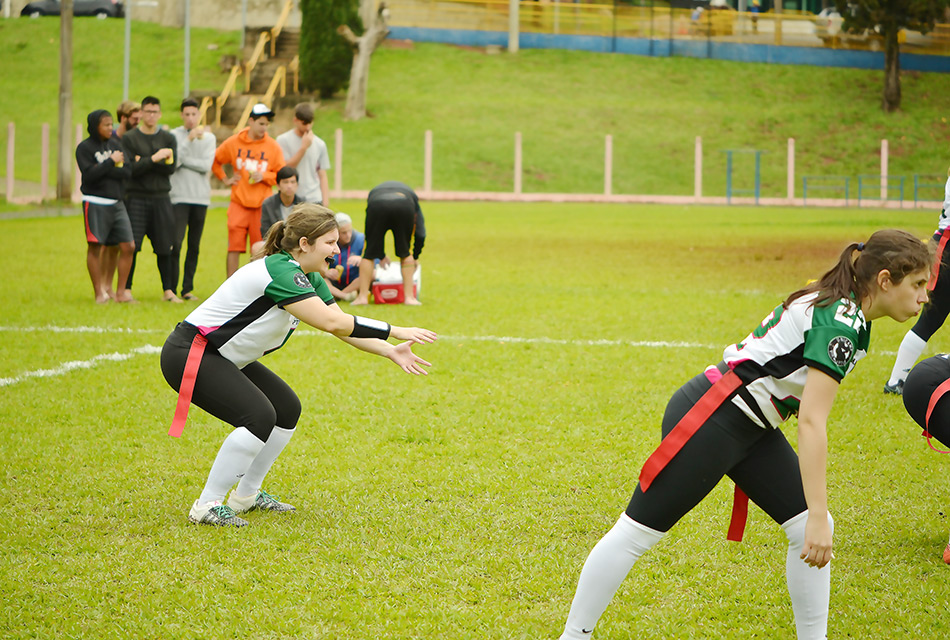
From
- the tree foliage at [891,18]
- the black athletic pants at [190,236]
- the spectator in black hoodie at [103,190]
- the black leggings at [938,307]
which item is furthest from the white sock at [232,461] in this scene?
the tree foliage at [891,18]

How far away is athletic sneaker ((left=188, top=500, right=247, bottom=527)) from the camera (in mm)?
4902

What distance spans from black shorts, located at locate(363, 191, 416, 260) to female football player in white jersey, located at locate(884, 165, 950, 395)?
5.58 metres

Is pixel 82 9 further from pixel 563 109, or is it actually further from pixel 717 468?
pixel 717 468

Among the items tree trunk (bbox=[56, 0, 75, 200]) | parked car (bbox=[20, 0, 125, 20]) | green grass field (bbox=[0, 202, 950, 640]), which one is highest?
parked car (bbox=[20, 0, 125, 20])

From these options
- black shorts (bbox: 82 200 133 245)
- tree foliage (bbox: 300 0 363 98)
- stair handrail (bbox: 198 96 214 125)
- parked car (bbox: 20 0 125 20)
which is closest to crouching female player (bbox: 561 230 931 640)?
black shorts (bbox: 82 200 133 245)

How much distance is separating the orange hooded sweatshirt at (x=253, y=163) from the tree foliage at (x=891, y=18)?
42420 mm

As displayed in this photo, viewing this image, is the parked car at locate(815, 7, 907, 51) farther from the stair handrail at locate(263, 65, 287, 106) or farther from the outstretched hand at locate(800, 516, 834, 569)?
the outstretched hand at locate(800, 516, 834, 569)

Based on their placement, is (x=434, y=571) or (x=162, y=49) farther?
(x=162, y=49)

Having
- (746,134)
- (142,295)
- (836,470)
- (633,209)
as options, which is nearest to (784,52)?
(746,134)

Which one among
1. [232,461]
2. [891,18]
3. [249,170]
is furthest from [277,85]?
[232,461]

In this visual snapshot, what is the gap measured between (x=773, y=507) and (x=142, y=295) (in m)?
10.4

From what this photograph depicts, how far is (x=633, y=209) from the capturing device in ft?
110

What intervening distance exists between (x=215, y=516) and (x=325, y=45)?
43.4 meters

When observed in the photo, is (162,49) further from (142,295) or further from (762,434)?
(762,434)
